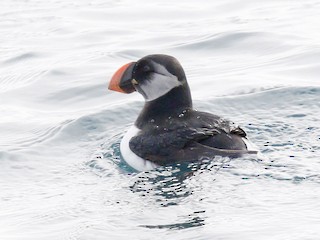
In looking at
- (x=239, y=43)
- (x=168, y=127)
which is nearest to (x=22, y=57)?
(x=239, y=43)

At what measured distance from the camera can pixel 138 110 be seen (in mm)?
9352

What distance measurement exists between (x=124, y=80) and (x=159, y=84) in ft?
1.05

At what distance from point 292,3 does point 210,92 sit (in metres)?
5.25

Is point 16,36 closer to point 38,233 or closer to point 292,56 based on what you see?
point 292,56

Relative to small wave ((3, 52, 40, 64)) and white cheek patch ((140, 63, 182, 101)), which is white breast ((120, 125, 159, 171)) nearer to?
white cheek patch ((140, 63, 182, 101))

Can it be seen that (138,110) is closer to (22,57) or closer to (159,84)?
(159,84)

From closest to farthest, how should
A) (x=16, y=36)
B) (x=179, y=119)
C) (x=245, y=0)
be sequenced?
(x=179, y=119)
(x=16, y=36)
(x=245, y=0)

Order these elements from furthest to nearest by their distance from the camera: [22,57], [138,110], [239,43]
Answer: [22,57]
[239,43]
[138,110]

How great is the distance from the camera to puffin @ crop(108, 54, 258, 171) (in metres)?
6.96

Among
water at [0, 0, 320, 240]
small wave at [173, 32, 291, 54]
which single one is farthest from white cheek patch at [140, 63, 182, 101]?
small wave at [173, 32, 291, 54]

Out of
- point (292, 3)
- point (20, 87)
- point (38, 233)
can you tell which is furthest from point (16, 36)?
point (38, 233)

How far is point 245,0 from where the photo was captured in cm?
1519

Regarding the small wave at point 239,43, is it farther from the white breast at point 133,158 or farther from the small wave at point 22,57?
the white breast at point 133,158

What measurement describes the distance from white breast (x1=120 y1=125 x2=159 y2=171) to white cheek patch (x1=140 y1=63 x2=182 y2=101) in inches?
12.4
